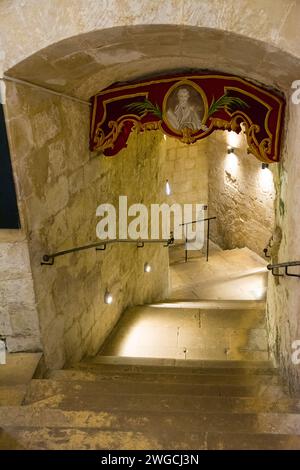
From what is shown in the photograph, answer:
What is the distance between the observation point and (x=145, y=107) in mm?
3475

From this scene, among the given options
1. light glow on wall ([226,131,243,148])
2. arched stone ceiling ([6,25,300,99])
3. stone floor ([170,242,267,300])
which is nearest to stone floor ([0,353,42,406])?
arched stone ceiling ([6,25,300,99])

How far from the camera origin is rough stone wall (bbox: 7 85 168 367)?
2.88 m

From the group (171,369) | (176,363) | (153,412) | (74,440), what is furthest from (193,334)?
(74,440)

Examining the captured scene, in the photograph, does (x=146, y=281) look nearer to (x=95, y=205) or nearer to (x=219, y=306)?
(x=219, y=306)

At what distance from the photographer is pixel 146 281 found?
6.57 meters

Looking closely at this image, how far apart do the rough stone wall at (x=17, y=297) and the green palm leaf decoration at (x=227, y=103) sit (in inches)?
70.6

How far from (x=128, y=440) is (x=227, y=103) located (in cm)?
254

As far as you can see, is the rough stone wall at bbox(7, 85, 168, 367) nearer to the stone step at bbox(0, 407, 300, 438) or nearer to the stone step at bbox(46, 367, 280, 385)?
the stone step at bbox(46, 367, 280, 385)

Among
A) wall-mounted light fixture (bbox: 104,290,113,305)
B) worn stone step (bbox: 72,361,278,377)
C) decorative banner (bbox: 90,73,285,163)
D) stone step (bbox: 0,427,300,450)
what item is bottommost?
worn stone step (bbox: 72,361,278,377)

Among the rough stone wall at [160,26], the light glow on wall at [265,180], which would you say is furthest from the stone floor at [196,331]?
the rough stone wall at [160,26]

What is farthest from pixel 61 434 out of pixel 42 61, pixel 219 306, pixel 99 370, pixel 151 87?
pixel 219 306

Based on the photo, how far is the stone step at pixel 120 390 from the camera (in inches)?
117

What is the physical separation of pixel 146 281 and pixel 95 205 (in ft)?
8.50

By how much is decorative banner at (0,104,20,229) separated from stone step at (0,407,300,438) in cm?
128
